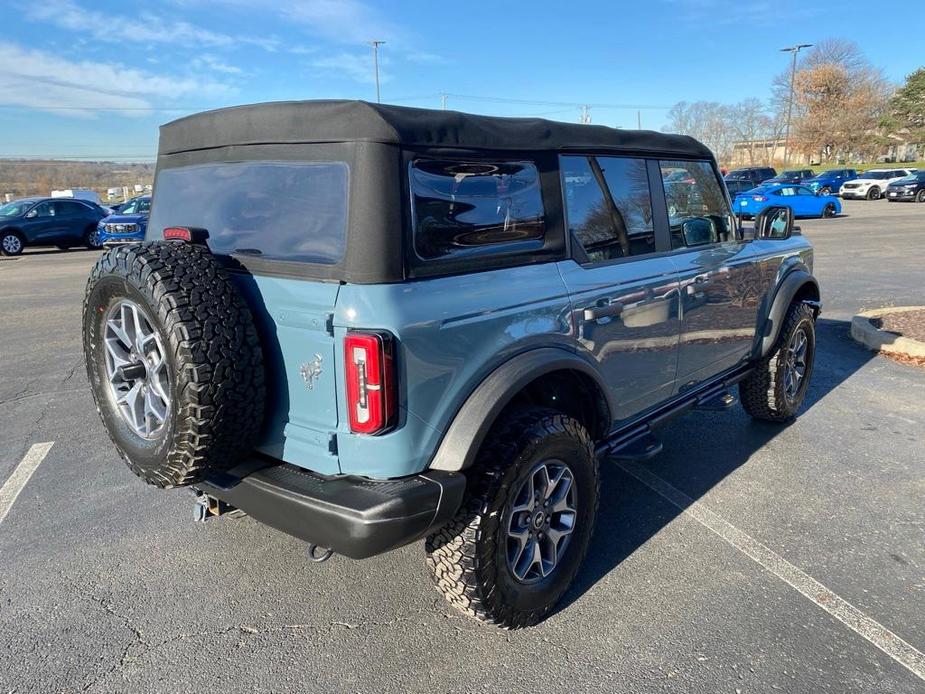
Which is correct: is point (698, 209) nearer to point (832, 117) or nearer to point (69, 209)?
point (69, 209)

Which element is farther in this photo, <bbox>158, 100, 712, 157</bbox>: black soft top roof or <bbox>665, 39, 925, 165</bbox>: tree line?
<bbox>665, 39, 925, 165</bbox>: tree line

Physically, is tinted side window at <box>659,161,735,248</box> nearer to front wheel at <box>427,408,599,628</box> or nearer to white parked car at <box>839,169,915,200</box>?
front wheel at <box>427,408,599,628</box>

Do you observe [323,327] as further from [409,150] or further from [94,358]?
[94,358]

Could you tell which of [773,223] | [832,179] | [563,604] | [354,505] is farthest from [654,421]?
[832,179]

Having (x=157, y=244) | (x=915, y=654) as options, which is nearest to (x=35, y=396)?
(x=157, y=244)

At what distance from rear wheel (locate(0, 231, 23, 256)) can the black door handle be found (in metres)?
21.3

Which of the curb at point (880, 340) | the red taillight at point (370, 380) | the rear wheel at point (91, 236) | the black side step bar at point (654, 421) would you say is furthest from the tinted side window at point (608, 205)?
the rear wheel at point (91, 236)

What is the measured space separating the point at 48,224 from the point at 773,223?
21.1 metres

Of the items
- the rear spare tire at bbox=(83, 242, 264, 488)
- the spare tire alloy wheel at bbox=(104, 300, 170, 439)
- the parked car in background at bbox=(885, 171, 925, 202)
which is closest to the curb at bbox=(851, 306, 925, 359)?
the rear spare tire at bbox=(83, 242, 264, 488)

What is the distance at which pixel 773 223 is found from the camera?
4.63 metres

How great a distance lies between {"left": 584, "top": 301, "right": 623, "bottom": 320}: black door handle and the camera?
2986 mm

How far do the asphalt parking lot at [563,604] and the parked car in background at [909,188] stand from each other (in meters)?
33.4

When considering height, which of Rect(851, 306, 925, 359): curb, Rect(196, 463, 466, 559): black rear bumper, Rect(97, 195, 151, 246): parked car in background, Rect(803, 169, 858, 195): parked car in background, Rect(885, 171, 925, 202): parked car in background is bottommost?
Rect(851, 306, 925, 359): curb

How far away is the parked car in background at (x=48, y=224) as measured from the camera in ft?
63.0
